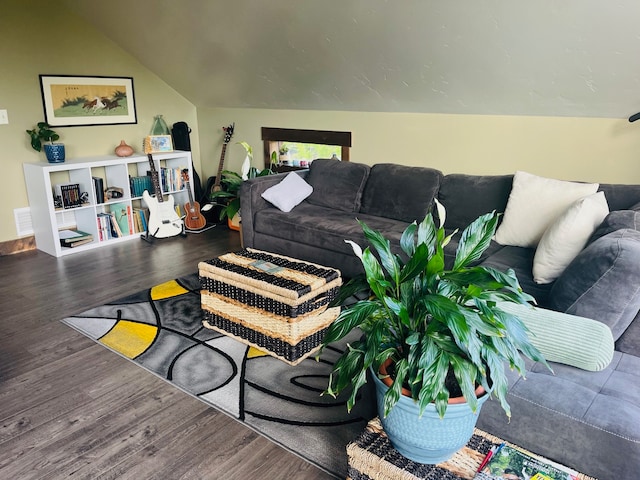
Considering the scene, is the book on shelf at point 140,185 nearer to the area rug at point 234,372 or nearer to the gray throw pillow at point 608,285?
the area rug at point 234,372

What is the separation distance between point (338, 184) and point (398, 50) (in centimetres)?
112

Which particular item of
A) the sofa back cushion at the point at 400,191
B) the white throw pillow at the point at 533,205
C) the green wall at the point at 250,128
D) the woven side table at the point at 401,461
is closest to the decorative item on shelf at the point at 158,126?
the green wall at the point at 250,128

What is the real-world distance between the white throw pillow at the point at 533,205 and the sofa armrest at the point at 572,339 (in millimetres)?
1282

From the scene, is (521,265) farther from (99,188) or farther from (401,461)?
(99,188)

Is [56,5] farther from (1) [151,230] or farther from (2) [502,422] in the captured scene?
(2) [502,422]

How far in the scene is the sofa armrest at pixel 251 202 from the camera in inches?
153

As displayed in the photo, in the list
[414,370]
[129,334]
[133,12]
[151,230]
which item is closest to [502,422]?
[414,370]

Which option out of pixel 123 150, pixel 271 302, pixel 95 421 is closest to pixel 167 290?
pixel 271 302

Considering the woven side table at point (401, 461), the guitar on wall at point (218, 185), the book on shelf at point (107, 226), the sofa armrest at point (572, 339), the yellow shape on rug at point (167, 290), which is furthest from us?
the guitar on wall at point (218, 185)

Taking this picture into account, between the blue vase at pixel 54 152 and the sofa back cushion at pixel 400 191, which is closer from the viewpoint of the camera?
the sofa back cushion at pixel 400 191

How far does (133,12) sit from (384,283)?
3.99m

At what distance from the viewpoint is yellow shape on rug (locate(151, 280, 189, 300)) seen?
3.37 meters

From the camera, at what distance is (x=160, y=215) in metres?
4.73

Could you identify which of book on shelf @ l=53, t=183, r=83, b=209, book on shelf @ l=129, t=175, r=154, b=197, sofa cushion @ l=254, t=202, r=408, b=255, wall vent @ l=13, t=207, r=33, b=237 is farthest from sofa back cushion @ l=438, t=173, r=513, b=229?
wall vent @ l=13, t=207, r=33, b=237
